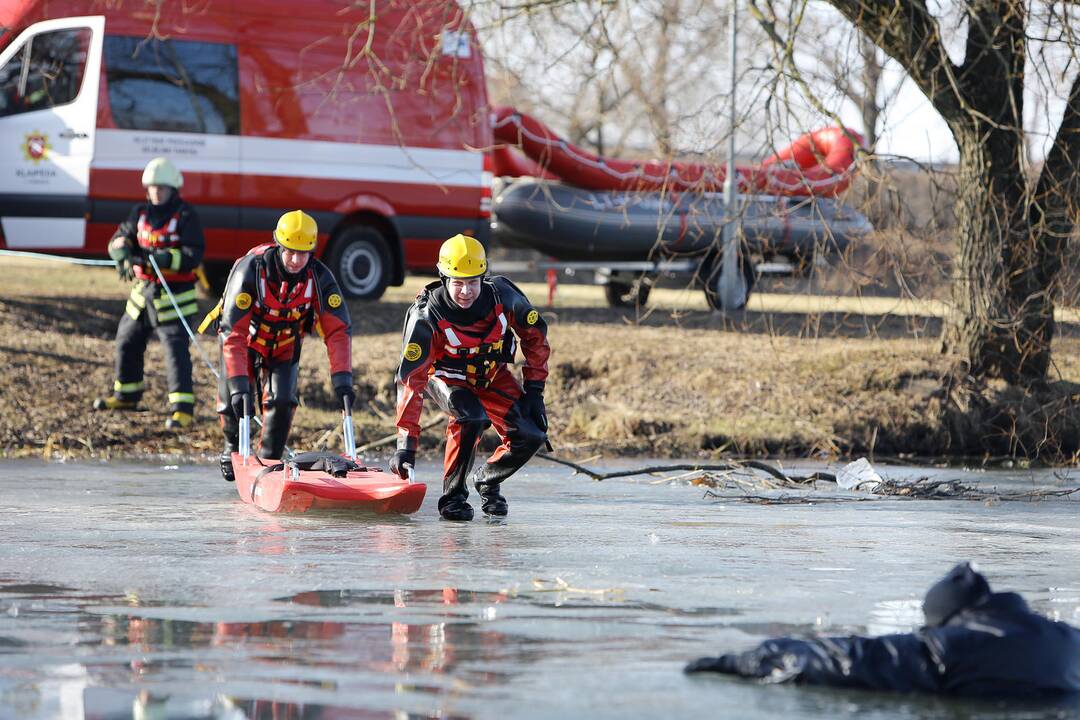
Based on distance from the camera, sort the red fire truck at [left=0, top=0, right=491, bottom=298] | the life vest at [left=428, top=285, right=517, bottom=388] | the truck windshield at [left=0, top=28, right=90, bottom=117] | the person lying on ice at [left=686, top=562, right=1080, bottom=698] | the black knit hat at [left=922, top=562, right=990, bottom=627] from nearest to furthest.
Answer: the person lying on ice at [left=686, top=562, right=1080, bottom=698]
the black knit hat at [left=922, top=562, right=990, bottom=627]
the life vest at [left=428, top=285, right=517, bottom=388]
the truck windshield at [left=0, top=28, right=90, bottom=117]
the red fire truck at [left=0, top=0, right=491, bottom=298]

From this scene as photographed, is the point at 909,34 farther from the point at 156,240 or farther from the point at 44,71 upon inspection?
the point at 44,71

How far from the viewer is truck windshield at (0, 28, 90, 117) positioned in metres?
16.4

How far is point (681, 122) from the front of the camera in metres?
13.2

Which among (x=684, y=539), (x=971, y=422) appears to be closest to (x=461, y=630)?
(x=684, y=539)

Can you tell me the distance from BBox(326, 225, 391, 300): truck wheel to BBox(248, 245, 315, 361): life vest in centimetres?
782

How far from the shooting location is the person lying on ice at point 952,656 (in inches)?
212

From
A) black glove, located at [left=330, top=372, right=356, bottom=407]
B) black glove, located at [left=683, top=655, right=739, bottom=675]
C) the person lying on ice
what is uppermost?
black glove, located at [left=330, top=372, right=356, bottom=407]

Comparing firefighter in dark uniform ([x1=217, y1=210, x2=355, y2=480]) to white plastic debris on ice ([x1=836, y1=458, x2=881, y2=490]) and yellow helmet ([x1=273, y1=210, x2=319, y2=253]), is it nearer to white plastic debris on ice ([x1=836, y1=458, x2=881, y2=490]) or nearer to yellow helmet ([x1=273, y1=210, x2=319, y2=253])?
yellow helmet ([x1=273, y1=210, x2=319, y2=253])

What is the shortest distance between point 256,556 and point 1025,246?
806 centimetres

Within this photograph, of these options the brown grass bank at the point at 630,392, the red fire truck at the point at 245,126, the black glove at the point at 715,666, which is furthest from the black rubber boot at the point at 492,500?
the red fire truck at the point at 245,126

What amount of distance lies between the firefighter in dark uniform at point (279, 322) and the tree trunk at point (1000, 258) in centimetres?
592

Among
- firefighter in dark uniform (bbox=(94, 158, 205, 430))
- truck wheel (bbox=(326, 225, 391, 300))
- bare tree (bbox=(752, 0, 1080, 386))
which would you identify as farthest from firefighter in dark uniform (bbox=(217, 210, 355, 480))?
truck wheel (bbox=(326, 225, 391, 300))

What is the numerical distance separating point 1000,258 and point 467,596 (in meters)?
8.29

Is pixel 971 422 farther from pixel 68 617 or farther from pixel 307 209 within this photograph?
pixel 68 617
